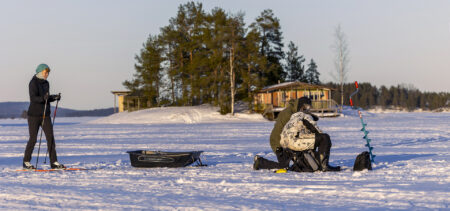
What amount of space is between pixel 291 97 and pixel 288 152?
37236 mm

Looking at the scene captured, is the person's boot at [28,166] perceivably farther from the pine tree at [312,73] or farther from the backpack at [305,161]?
the pine tree at [312,73]

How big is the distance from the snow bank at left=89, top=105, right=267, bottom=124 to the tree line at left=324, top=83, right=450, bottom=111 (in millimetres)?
67750

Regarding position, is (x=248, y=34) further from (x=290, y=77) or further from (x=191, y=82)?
(x=290, y=77)

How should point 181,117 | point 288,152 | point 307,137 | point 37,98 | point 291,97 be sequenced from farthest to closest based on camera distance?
point 291,97
point 181,117
point 37,98
point 288,152
point 307,137

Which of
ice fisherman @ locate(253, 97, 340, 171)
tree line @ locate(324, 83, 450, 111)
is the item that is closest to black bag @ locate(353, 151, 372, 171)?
ice fisherman @ locate(253, 97, 340, 171)

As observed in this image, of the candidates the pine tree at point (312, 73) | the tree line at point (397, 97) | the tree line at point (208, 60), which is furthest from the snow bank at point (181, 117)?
A: the tree line at point (397, 97)

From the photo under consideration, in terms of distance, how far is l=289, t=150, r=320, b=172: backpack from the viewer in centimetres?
770

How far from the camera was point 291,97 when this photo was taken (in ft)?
147

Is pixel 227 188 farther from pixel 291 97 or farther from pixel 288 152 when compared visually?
pixel 291 97

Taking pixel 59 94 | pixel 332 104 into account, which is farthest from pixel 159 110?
pixel 59 94

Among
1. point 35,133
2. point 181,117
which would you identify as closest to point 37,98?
point 35,133

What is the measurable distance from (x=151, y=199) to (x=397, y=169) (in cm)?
447

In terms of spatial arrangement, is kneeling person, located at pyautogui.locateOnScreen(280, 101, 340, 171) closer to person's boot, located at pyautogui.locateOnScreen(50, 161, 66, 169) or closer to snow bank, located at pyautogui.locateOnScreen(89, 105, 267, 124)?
person's boot, located at pyautogui.locateOnScreen(50, 161, 66, 169)

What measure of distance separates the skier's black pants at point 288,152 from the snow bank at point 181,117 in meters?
29.0
